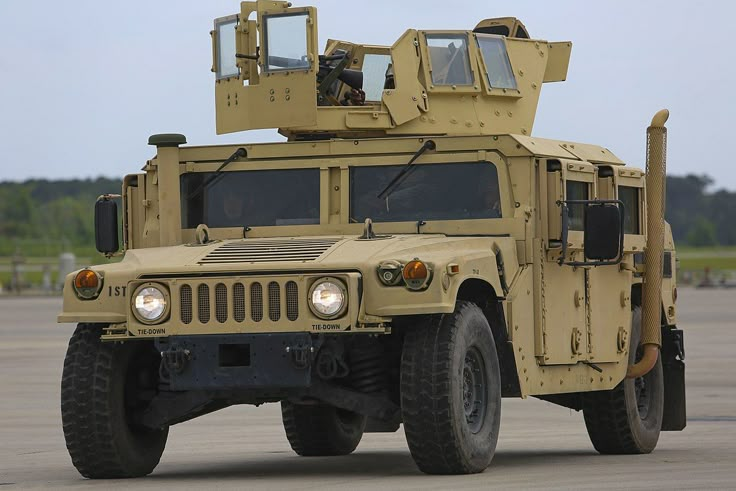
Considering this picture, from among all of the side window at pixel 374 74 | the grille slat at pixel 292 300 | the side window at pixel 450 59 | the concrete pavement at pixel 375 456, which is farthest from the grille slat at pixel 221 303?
the side window at pixel 374 74

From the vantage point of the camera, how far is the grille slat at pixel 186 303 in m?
11.3

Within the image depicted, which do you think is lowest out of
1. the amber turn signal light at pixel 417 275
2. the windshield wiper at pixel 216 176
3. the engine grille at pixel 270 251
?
the amber turn signal light at pixel 417 275

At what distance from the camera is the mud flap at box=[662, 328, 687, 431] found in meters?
15.1

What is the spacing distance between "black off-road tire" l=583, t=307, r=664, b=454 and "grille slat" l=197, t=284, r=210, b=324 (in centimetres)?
404

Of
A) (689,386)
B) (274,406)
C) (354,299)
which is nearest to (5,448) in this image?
(354,299)

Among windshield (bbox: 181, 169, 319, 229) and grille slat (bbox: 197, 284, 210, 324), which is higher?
windshield (bbox: 181, 169, 319, 229)

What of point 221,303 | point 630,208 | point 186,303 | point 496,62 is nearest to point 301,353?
point 221,303

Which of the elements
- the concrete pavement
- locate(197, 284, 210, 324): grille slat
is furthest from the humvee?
the concrete pavement

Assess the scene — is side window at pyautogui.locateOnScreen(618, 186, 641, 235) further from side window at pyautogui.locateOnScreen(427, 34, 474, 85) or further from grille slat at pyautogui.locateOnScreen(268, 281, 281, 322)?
grille slat at pyautogui.locateOnScreen(268, 281, 281, 322)

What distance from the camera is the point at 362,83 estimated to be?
1403 centimetres

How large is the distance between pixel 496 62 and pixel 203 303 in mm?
3822

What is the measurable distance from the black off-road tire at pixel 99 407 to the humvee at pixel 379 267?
14 mm

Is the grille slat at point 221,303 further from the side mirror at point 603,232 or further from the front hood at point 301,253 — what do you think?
the side mirror at point 603,232

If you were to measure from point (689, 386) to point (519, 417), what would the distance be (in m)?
4.84
